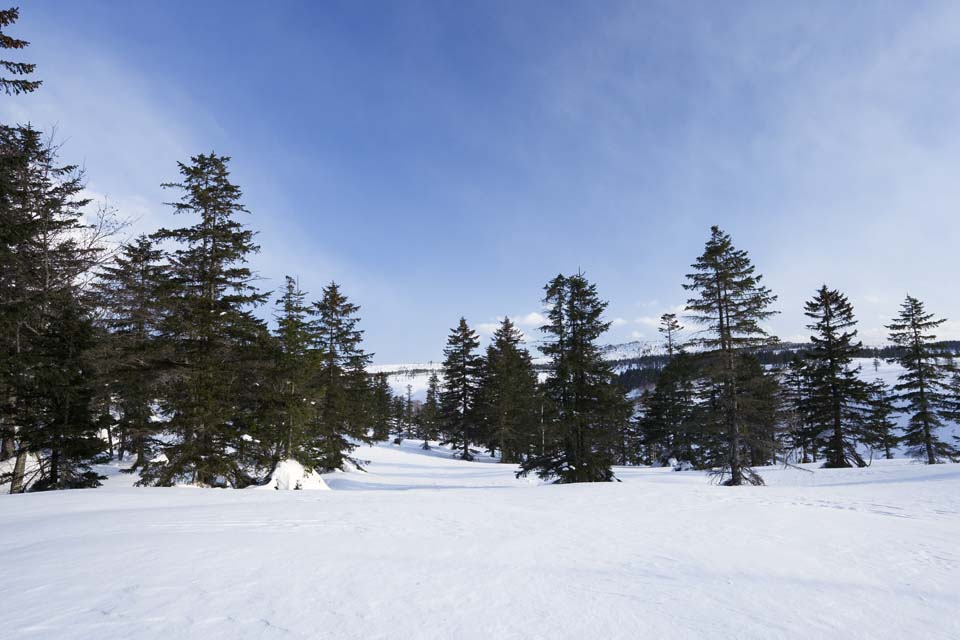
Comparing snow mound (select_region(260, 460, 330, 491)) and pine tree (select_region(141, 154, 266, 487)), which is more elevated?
pine tree (select_region(141, 154, 266, 487))

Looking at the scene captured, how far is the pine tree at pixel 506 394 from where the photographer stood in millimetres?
36969

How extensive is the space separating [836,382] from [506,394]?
22.3 metres

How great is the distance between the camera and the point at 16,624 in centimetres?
→ 300

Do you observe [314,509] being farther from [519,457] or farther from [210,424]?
[519,457]

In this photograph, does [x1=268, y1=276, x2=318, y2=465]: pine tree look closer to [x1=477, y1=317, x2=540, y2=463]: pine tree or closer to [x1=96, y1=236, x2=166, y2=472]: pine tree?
[x1=96, y1=236, x2=166, y2=472]: pine tree

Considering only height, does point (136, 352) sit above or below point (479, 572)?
above

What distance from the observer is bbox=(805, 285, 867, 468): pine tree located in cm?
2602

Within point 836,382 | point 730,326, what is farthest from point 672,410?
point 730,326

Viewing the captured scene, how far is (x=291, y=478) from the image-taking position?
56.3 ft

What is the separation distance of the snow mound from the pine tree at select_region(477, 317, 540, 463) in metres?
19.3

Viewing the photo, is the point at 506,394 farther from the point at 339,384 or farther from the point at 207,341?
the point at 207,341

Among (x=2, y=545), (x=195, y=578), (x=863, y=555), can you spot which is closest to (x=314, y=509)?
(x=2, y=545)

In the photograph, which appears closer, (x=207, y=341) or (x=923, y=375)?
(x=207, y=341)

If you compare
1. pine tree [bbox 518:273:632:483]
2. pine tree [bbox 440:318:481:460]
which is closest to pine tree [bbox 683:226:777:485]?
pine tree [bbox 518:273:632:483]
